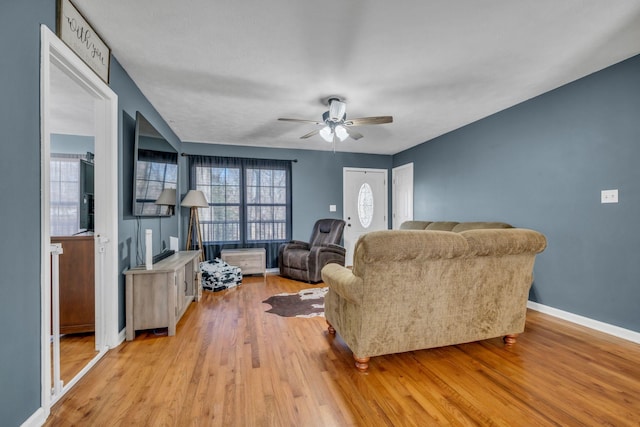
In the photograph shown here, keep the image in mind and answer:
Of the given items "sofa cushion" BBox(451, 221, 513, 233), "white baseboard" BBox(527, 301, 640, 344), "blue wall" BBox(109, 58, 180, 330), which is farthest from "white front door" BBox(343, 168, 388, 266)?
"blue wall" BBox(109, 58, 180, 330)

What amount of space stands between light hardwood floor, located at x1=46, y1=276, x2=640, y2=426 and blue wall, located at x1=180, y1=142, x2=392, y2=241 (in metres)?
3.14

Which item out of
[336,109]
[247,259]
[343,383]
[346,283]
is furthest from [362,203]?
[343,383]

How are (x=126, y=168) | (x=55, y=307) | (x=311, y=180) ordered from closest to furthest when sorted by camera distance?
(x=55, y=307), (x=126, y=168), (x=311, y=180)

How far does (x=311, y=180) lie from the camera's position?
566 cm

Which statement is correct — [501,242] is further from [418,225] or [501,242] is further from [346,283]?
[418,225]

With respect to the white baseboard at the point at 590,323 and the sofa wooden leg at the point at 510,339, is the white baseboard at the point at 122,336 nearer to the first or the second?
the sofa wooden leg at the point at 510,339

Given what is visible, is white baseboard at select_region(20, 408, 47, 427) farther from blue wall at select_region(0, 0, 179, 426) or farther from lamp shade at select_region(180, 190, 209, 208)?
lamp shade at select_region(180, 190, 209, 208)

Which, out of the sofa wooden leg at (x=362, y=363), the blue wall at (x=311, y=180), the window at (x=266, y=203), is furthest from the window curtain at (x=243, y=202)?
the sofa wooden leg at (x=362, y=363)

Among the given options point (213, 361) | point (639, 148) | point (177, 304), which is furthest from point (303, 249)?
point (639, 148)

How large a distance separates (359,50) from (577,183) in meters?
2.56

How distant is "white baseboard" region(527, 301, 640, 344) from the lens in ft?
8.02

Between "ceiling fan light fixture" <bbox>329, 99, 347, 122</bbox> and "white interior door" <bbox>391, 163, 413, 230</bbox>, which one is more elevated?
"ceiling fan light fixture" <bbox>329, 99, 347, 122</bbox>

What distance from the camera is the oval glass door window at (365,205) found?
19.8 feet

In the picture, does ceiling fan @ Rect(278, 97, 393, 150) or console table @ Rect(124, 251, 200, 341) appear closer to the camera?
console table @ Rect(124, 251, 200, 341)
